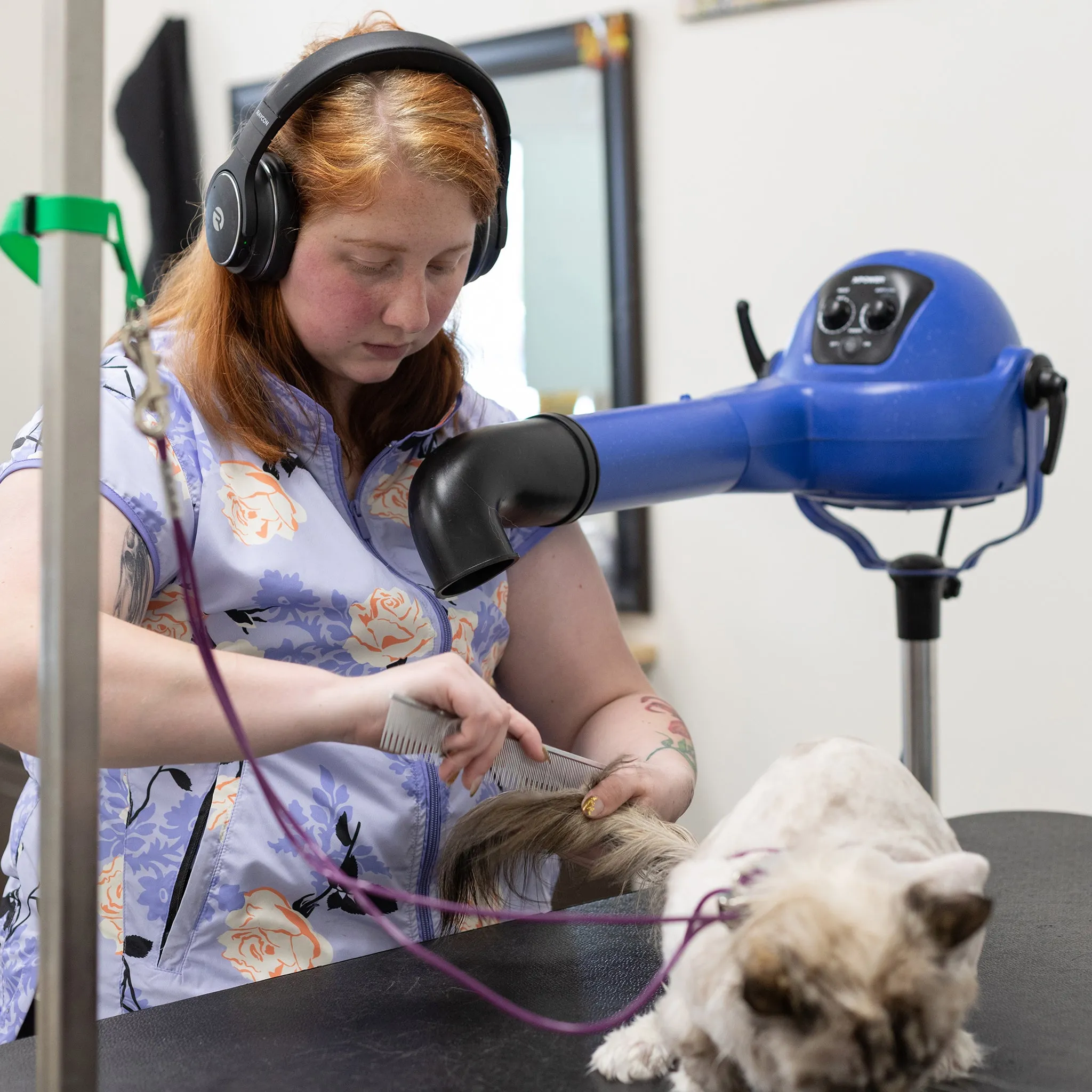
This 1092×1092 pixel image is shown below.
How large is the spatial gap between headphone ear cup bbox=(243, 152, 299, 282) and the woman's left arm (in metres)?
0.38

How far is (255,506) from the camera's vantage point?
0.95m

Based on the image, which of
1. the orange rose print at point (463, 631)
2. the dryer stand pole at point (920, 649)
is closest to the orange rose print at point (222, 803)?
the orange rose print at point (463, 631)

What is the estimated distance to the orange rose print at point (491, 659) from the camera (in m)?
1.10

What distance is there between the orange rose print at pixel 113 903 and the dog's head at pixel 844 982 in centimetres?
54

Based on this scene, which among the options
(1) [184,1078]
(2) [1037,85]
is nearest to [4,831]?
(1) [184,1078]

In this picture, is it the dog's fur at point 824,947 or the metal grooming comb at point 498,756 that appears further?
the metal grooming comb at point 498,756

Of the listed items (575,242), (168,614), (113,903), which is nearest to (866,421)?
(168,614)

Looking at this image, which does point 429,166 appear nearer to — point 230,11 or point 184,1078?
point 184,1078

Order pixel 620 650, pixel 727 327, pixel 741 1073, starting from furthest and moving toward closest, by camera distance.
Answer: pixel 727 327, pixel 620 650, pixel 741 1073

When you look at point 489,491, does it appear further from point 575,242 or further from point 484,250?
point 575,242

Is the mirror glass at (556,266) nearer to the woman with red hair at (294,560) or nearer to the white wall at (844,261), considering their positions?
the white wall at (844,261)

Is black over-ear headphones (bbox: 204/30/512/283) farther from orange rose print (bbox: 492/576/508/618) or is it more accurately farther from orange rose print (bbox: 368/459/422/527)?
orange rose print (bbox: 492/576/508/618)

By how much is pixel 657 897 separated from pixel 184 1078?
1.00ft

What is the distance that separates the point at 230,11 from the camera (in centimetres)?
248
